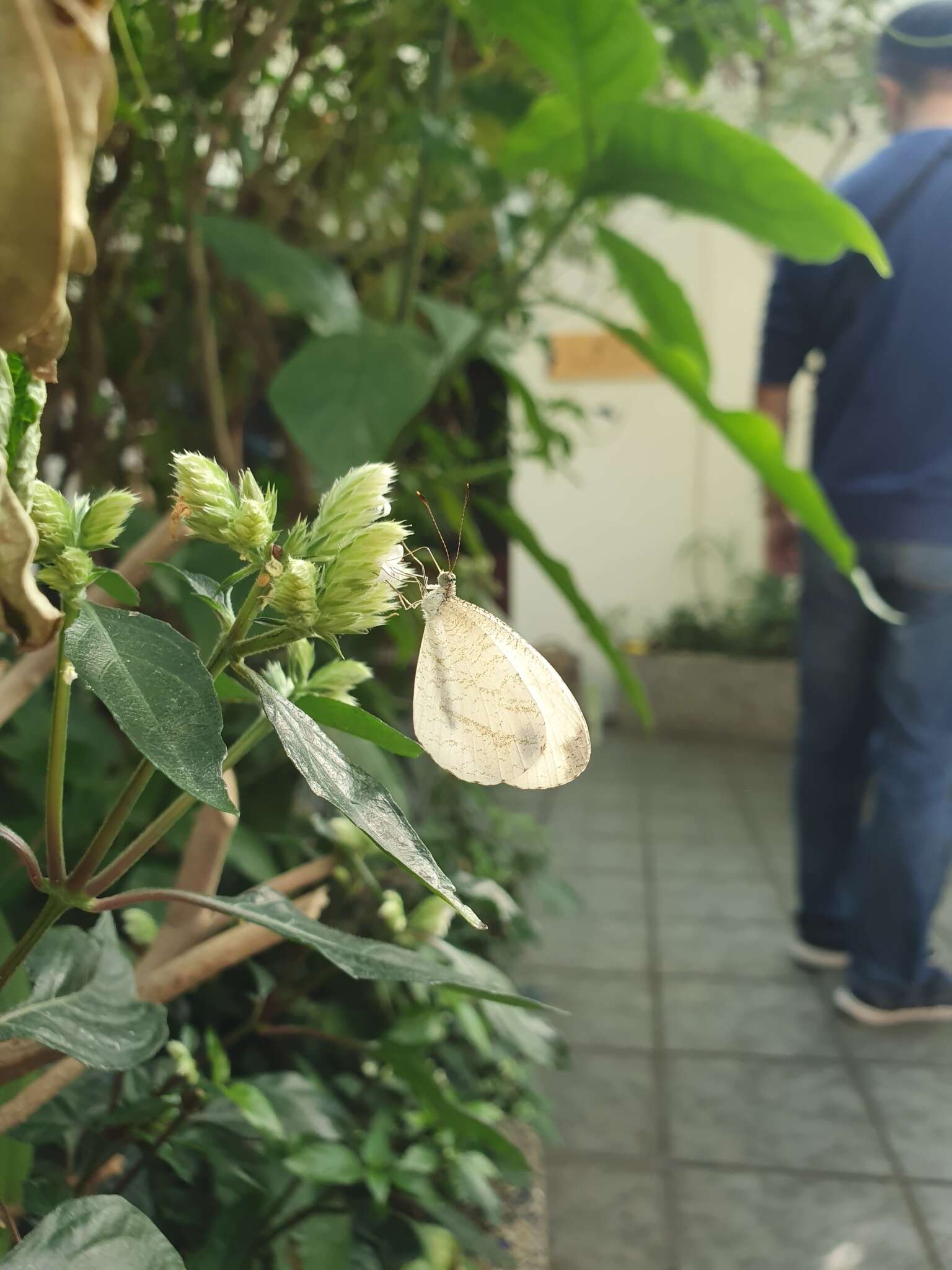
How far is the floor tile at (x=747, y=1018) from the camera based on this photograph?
1.64 metres

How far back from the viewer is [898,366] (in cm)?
170

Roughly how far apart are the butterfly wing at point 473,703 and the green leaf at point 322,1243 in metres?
0.43

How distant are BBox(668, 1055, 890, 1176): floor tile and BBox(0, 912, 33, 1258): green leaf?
3.58ft

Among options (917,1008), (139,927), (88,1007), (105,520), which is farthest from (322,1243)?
(917,1008)

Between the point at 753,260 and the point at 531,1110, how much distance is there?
13.5 ft

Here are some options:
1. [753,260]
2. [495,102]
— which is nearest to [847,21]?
[495,102]

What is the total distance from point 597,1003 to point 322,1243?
1.20 m

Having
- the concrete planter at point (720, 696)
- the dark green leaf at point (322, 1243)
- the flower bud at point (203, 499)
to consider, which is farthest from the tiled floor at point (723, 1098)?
the concrete planter at point (720, 696)

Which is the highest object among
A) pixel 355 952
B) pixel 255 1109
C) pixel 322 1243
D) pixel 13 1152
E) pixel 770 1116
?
pixel 355 952

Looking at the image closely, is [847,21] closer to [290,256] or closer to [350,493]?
[290,256]

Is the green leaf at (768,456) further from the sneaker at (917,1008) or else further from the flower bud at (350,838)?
the sneaker at (917,1008)

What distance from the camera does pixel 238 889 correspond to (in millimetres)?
942

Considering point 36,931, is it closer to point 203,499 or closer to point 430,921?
point 203,499

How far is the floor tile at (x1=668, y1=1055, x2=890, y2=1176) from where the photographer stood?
1.33 m
